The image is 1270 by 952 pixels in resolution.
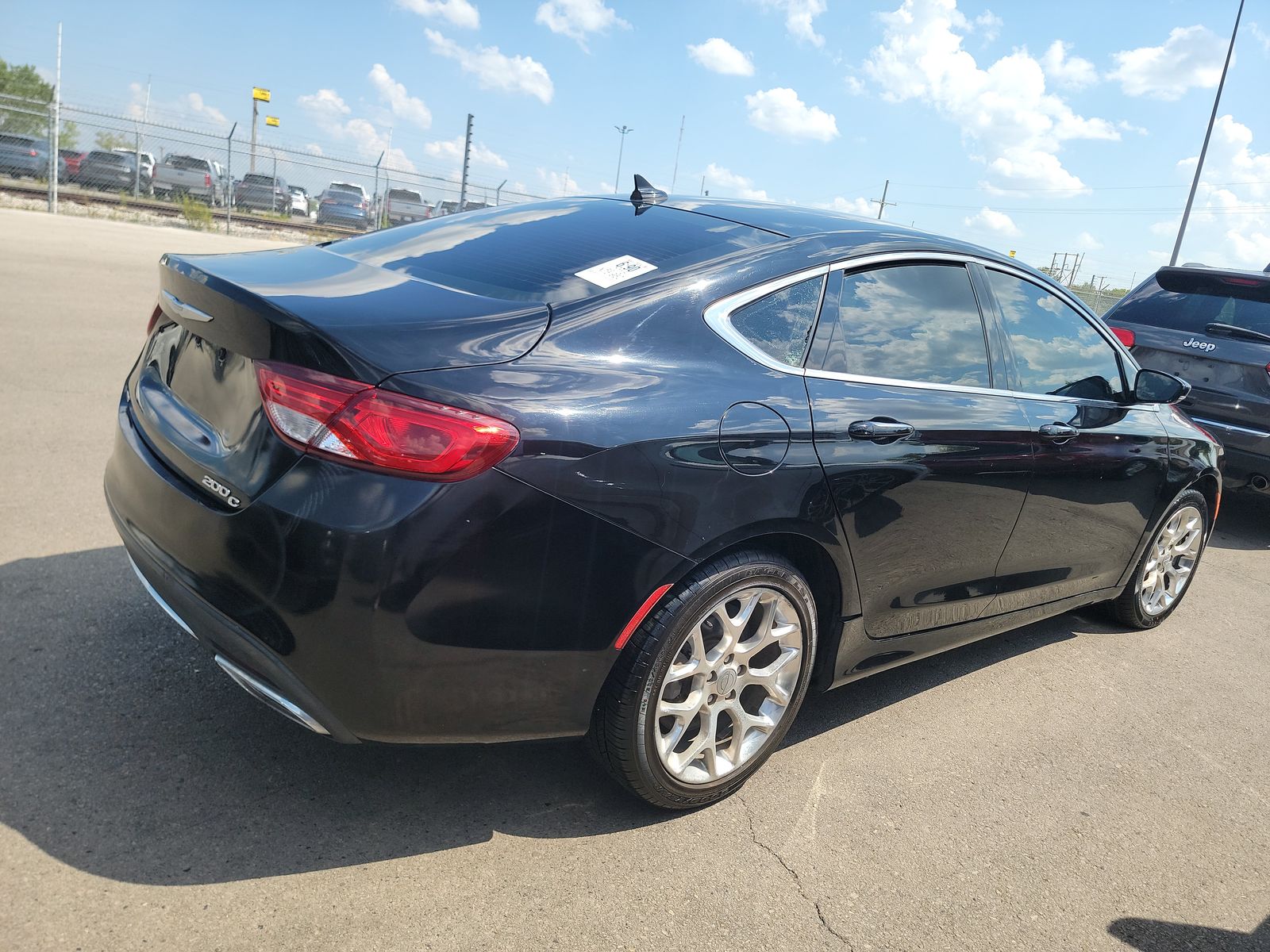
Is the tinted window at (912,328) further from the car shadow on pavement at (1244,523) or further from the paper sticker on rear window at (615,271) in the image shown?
the car shadow on pavement at (1244,523)

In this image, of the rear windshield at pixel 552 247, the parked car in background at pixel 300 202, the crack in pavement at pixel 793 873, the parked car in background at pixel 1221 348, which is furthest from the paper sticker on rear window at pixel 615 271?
the parked car in background at pixel 300 202

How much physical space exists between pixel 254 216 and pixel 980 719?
90.2 ft

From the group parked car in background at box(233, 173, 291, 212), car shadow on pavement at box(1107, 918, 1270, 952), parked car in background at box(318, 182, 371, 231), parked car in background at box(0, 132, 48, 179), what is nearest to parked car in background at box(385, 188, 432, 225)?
parked car in background at box(318, 182, 371, 231)

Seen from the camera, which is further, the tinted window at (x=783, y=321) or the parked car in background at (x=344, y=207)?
the parked car in background at (x=344, y=207)

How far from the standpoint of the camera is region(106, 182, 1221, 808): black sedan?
2135 millimetres

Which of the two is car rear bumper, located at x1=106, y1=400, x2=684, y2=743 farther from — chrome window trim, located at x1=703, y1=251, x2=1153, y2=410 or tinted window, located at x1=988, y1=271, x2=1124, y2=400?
tinted window, located at x1=988, y1=271, x2=1124, y2=400

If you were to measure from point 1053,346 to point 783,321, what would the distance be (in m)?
1.62

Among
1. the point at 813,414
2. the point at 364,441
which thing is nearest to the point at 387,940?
the point at 364,441

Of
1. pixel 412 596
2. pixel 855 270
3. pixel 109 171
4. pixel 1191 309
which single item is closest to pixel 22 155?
pixel 109 171

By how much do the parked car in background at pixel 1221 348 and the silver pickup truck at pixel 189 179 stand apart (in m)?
26.6

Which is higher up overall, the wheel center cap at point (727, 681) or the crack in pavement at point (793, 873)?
the wheel center cap at point (727, 681)

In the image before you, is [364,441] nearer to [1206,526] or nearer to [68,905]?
[68,905]

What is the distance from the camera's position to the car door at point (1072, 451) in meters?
3.58

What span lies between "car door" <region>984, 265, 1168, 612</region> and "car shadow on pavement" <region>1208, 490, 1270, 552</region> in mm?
2927
